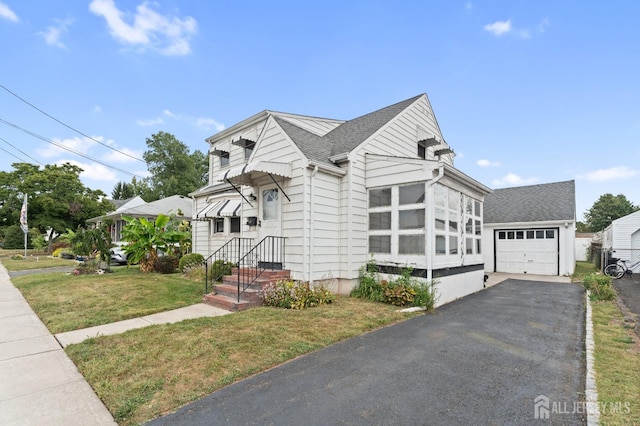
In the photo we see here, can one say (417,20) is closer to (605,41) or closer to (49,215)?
(605,41)

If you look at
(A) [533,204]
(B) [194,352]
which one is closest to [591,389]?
(B) [194,352]

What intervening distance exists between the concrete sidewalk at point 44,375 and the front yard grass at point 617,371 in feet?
16.4

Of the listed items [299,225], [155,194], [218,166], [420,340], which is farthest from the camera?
[155,194]

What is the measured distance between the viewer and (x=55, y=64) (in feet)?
49.0

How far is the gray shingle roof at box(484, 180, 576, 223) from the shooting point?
15.6 m

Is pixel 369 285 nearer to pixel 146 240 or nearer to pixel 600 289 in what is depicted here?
pixel 600 289

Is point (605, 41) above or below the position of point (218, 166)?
above

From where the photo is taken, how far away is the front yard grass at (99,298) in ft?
21.3

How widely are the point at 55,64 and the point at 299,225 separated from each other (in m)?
16.2

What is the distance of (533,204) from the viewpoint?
55.6ft

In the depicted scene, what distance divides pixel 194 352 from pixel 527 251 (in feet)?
56.6

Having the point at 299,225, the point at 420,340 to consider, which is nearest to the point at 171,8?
the point at 299,225

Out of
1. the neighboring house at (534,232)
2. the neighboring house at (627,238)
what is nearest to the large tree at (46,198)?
the neighboring house at (534,232)

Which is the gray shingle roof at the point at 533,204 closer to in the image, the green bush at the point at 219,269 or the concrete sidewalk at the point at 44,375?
the green bush at the point at 219,269
